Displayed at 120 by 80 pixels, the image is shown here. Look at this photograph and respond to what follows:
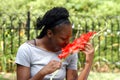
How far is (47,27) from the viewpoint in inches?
160

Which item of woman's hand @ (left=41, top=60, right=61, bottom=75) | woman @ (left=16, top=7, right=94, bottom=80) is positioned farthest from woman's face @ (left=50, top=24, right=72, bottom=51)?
woman's hand @ (left=41, top=60, right=61, bottom=75)

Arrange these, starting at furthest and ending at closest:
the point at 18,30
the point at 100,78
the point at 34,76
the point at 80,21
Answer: the point at 80,21 < the point at 18,30 < the point at 100,78 < the point at 34,76

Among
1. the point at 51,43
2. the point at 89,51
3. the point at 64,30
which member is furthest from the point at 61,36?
the point at 89,51

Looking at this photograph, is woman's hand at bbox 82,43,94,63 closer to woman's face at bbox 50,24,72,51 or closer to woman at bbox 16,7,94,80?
woman at bbox 16,7,94,80

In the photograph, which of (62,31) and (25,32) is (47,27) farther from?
(25,32)

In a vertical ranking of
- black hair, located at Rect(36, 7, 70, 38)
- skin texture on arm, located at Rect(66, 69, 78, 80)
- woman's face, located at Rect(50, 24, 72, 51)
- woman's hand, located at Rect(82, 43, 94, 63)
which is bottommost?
skin texture on arm, located at Rect(66, 69, 78, 80)

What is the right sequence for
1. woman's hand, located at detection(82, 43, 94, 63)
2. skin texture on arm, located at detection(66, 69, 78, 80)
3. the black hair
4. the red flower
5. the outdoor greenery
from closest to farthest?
the red flower, woman's hand, located at detection(82, 43, 94, 63), the black hair, skin texture on arm, located at detection(66, 69, 78, 80), the outdoor greenery

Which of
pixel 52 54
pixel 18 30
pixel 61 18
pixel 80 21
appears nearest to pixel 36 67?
pixel 52 54

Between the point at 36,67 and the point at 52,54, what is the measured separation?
0.60ft

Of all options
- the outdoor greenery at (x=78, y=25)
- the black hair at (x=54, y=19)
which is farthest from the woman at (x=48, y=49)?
the outdoor greenery at (x=78, y=25)

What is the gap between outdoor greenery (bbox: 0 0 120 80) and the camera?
8.78m

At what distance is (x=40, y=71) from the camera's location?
3848mm

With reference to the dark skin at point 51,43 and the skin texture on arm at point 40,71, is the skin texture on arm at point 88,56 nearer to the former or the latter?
the dark skin at point 51,43

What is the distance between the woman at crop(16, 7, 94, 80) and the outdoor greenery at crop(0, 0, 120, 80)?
11.7 ft
